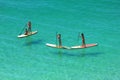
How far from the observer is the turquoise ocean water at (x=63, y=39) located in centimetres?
2831

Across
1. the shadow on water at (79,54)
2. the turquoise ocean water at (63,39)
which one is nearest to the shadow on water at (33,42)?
the turquoise ocean water at (63,39)

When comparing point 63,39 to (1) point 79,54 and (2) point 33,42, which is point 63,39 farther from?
(1) point 79,54

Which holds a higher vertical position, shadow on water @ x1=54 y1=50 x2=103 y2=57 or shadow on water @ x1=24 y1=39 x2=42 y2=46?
shadow on water @ x1=24 y1=39 x2=42 y2=46

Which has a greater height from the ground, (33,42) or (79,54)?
(33,42)

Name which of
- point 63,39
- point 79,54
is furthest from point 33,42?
point 79,54

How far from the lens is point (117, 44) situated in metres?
34.0

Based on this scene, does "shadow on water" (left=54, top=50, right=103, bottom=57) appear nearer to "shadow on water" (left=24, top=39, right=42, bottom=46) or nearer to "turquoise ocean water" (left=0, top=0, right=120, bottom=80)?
"turquoise ocean water" (left=0, top=0, right=120, bottom=80)

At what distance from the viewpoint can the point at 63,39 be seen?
35531mm

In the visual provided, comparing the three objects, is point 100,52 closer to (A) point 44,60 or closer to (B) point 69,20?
(A) point 44,60

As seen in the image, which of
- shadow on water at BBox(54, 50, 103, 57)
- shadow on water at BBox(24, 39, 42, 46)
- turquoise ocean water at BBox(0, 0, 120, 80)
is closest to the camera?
turquoise ocean water at BBox(0, 0, 120, 80)

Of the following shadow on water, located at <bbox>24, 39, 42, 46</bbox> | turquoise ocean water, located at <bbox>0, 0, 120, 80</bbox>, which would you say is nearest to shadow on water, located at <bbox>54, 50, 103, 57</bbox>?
turquoise ocean water, located at <bbox>0, 0, 120, 80</bbox>

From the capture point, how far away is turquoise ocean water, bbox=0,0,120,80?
92.9 feet

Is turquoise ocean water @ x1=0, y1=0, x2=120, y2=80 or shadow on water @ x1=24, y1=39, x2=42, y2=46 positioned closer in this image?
turquoise ocean water @ x1=0, y1=0, x2=120, y2=80

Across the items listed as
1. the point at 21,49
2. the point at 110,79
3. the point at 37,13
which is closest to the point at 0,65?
the point at 21,49
